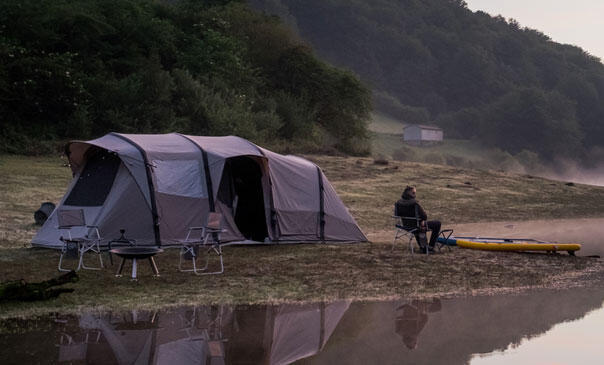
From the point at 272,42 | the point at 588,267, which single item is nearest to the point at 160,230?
the point at 588,267

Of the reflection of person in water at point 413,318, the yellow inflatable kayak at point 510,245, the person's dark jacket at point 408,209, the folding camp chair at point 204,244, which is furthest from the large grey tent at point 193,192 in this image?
the reflection of person in water at point 413,318

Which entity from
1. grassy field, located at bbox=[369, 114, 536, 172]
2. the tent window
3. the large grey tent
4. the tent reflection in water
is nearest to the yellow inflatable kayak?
the large grey tent

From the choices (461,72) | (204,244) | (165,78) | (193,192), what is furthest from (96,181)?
(461,72)

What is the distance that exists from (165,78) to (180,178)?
826 inches

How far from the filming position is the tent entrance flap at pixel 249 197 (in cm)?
1523

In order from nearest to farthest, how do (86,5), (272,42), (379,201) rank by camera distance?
(379,201), (86,5), (272,42)

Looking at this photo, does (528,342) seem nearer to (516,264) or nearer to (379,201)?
(516,264)

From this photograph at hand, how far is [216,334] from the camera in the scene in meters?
8.04

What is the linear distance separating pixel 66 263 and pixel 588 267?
872 centimetres

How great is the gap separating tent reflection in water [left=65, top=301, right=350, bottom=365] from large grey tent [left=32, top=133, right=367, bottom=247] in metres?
4.77

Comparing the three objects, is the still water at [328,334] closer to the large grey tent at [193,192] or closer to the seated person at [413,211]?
the seated person at [413,211]

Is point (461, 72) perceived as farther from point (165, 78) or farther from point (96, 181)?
point (96, 181)

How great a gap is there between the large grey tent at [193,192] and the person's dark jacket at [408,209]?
6.22ft

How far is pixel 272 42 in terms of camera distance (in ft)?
150
